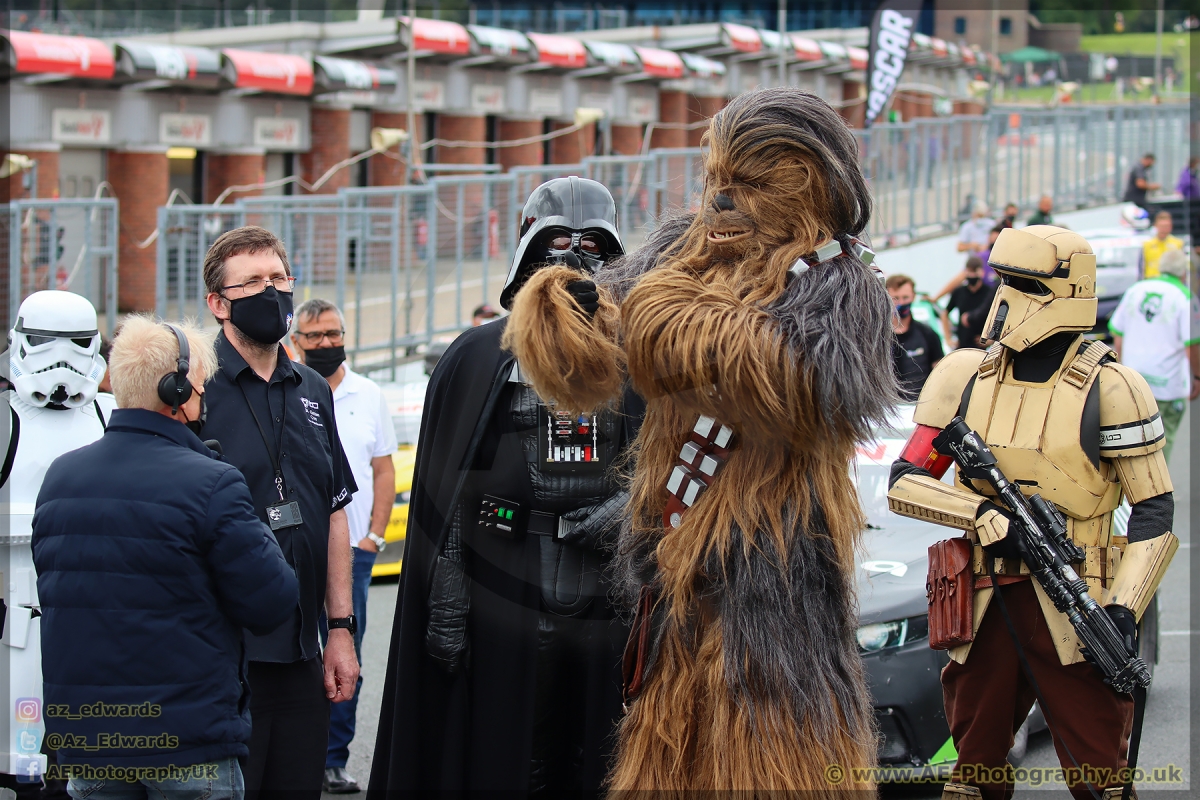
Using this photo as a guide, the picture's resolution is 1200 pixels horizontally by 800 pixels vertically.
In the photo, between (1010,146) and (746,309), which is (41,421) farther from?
(1010,146)

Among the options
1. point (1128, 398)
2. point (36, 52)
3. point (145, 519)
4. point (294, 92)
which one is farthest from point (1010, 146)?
point (145, 519)

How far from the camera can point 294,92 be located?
75.2 ft

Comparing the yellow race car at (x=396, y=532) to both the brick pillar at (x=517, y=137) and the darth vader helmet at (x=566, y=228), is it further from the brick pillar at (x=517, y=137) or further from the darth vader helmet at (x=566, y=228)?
the brick pillar at (x=517, y=137)

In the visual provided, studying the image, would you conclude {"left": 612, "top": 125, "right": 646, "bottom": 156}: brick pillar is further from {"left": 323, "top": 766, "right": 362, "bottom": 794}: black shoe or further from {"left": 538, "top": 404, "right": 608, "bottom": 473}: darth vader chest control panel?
{"left": 538, "top": 404, "right": 608, "bottom": 473}: darth vader chest control panel

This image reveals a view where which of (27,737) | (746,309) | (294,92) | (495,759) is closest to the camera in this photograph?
(746,309)

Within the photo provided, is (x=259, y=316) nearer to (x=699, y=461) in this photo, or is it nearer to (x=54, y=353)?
(x=54, y=353)

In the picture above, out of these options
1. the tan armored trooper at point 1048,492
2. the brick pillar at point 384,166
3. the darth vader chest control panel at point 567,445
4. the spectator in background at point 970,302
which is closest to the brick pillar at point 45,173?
the brick pillar at point 384,166

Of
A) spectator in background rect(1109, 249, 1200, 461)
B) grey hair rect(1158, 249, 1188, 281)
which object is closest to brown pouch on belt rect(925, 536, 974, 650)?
spectator in background rect(1109, 249, 1200, 461)

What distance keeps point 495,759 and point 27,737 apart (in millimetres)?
1719

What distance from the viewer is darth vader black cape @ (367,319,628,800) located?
11.8 feet

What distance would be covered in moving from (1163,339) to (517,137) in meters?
23.7

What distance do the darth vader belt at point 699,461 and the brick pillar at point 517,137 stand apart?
2862cm

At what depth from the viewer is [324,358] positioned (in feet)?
19.4

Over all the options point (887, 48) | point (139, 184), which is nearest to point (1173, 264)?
point (887, 48)
